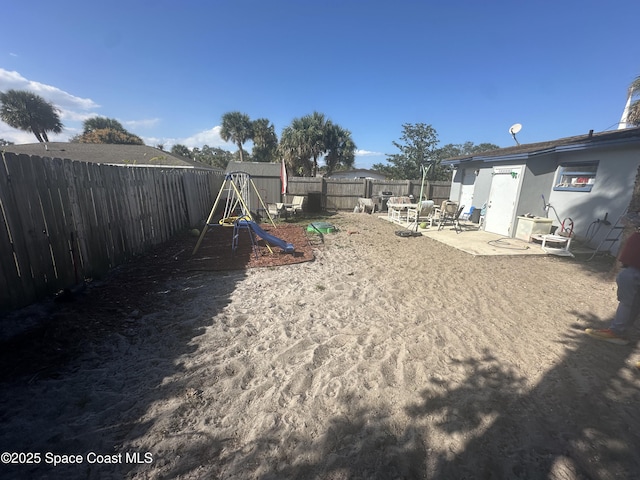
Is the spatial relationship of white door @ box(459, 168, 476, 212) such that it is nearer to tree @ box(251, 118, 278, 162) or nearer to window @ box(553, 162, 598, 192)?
window @ box(553, 162, 598, 192)

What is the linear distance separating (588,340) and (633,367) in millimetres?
494

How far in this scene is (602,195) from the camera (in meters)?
7.64

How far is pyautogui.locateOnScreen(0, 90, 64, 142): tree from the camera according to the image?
3108 cm

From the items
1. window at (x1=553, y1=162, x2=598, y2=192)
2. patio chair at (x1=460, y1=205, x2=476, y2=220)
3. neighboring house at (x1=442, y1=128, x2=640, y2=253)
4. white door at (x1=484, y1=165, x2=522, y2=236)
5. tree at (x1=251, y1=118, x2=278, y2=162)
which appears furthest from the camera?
tree at (x1=251, y1=118, x2=278, y2=162)

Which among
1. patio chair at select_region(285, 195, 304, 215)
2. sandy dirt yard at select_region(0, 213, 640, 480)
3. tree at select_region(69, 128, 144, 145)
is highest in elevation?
tree at select_region(69, 128, 144, 145)

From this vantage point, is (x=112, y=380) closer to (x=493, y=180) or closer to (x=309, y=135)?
(x=493, y=180)

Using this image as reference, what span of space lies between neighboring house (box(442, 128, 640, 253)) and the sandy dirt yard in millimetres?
4625

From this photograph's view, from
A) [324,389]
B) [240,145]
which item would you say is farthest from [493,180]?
[240,145]

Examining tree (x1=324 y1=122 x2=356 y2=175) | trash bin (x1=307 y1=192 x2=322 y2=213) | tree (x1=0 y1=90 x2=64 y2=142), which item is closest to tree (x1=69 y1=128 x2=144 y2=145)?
tree (x1=0 y1=90 x2=64 y2=142)

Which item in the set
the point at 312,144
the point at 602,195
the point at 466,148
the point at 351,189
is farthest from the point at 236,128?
the point at 466,148

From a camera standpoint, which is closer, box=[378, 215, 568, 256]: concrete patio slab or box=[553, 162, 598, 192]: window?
box=[378, 215, 568, 256]: concrete patio slab

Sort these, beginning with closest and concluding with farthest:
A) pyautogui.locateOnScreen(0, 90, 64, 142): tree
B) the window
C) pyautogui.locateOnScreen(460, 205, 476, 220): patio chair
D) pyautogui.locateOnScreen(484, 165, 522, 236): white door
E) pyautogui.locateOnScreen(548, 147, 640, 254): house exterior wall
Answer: pyautogui.locateOnScreen(548, 147, 640, 254): house exterior wall → the window → pyautogui.locateOnScreen(484, 165, 522, 236): white door → pyautogui.locateOnScreen(460, 205, 476, 220): patio chair → pyautogui.locateOnScreen(0, 90, 64, 142): tree

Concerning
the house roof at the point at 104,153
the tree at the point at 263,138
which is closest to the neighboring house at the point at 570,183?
the house roof at the point at 104,153

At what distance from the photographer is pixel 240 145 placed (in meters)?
36.7
